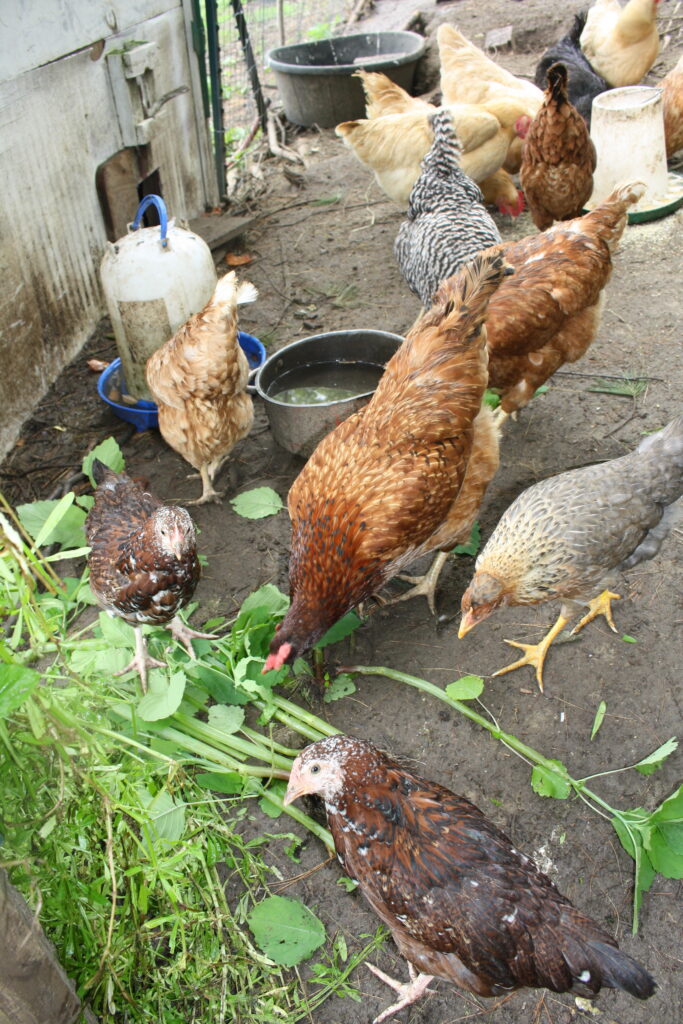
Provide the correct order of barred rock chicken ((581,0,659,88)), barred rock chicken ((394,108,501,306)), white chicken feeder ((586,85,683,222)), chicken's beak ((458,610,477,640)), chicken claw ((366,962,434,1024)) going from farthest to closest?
barred rock chicken ((581,0,659,88)) < white chicken feeder ((586,85,683,222)) < barred rock chicken ((394,108,501,306)) < chicken's beak ((458,610,477,640)) < chicken claw ((366,962,434,1024))

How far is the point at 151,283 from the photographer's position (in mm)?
4484

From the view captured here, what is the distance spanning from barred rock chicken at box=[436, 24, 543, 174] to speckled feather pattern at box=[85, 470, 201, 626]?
226 inches

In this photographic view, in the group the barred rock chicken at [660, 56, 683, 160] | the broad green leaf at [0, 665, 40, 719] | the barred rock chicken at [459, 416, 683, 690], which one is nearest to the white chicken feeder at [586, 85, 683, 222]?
the barred rock chicken at [660, 56, 683, 160]

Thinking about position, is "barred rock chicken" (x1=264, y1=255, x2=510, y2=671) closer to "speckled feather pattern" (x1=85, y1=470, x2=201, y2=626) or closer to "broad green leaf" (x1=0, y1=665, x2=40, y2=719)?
"speckled feather pattern" (x1=85, y1=470, x2=201, y2=626)

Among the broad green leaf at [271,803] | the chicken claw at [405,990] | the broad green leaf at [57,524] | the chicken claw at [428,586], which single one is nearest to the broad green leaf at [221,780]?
the broad green leaf at [271,803]

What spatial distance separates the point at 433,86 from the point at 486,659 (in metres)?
9.03

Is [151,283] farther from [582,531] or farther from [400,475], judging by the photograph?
[582,531]

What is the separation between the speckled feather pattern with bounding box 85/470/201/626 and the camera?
2.98 m

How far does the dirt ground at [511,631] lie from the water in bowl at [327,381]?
1.29ft

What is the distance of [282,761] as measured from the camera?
9.37 ft

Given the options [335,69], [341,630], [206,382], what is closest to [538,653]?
[341,630]

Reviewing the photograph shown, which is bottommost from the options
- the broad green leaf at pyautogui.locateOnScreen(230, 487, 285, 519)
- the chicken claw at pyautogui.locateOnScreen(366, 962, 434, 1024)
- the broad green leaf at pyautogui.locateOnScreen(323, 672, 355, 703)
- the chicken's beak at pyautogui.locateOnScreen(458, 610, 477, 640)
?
the chicken claw at pyautogui.locateOnScreen(366, 962, 434, 1024)

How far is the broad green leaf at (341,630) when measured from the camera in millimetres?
3196

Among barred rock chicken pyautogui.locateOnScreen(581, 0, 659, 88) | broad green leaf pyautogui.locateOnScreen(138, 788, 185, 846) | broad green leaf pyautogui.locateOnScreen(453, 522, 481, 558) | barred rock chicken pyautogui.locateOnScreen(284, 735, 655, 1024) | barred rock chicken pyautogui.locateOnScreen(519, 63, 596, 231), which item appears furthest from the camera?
barred rock chicken pyautogui.locateOnScreen(581, 0, 659, 88)
